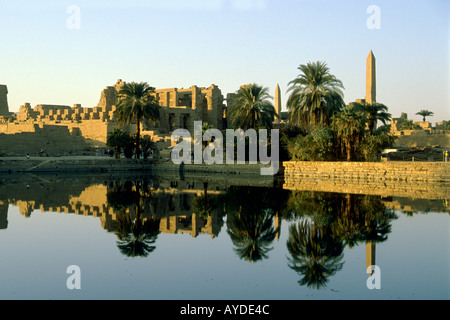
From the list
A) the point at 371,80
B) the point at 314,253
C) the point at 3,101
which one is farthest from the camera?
the point at 3,101

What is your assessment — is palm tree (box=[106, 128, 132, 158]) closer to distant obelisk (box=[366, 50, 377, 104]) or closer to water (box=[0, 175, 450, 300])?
distant obelisk (box=[366, 50, 377, 104])

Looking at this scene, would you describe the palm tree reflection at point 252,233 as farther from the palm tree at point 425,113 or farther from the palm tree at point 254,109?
the palm tree at point 425,113

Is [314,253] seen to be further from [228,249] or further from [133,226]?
[133,226]

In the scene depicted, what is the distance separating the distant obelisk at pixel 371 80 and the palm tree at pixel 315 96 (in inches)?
326

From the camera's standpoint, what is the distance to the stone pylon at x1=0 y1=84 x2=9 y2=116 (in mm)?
64500

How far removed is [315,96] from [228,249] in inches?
893

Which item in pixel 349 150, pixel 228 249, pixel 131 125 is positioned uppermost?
pixel 131 125

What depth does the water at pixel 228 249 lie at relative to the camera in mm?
7176

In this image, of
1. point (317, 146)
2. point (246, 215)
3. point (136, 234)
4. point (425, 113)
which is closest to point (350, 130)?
point (317, 146)

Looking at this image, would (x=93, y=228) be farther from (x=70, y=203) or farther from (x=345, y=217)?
(x=345, y=217)

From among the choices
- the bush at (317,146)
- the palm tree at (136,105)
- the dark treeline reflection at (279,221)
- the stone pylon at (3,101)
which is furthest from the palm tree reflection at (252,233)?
the stone pylon at (3,101)

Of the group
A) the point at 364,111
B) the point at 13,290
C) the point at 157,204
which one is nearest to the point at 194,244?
the point at 13,290

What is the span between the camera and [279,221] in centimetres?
1325

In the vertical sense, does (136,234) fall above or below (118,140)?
below
